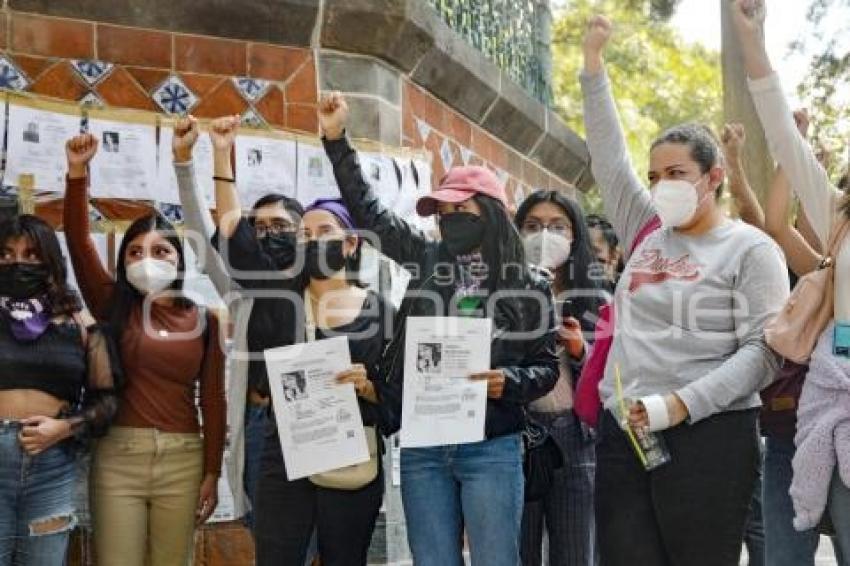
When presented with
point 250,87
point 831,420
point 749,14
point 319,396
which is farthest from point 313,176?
point 831,420

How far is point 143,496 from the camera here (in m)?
4.63

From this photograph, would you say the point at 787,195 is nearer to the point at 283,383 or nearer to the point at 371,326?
the point at 371,326

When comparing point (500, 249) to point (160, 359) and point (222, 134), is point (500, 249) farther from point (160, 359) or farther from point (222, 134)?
point (160, 359)

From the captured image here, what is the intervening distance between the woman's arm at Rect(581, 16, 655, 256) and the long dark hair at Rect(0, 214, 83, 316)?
2.12m

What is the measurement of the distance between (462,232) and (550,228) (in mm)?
867

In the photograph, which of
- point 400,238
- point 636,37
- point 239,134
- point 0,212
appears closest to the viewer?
point 400,238

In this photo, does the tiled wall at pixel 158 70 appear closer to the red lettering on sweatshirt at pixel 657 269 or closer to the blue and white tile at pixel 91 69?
the blue and white tile at pixel 91 69

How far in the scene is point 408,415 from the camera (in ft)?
13.9

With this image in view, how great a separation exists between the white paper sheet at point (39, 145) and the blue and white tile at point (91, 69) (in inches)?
9.3

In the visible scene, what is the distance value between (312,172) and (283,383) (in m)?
1.92

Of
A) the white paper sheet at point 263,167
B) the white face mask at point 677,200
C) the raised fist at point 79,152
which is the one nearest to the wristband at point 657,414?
the white face mask at point 677,200

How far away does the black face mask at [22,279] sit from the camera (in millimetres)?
4484

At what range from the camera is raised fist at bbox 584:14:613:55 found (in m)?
4.27

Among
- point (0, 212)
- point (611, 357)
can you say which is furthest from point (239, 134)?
point (611, 357)
